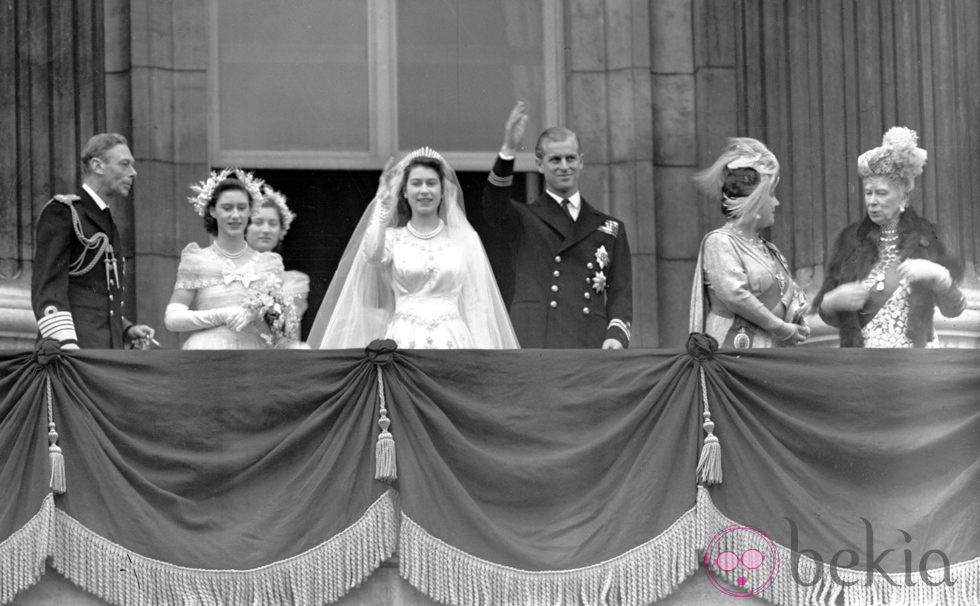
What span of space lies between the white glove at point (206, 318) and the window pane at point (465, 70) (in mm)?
3274

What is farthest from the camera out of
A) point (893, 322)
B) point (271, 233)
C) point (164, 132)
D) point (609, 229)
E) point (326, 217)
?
point (326, 217)

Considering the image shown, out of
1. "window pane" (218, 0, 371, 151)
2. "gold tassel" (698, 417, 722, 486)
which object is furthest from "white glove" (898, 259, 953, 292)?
"window pane" (218, 0, 371, 151)

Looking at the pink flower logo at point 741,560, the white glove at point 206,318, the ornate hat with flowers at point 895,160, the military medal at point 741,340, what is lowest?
the pink flower logo at point 741,560

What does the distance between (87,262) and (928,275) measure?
401cm

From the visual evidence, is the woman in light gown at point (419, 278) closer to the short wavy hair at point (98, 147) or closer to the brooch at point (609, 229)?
the brooch at point (609, 229)

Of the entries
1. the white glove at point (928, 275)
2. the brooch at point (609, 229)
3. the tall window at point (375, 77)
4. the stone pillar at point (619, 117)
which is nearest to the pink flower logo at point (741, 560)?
the white glove at point (928, 275)

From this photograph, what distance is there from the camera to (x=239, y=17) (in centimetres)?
1430

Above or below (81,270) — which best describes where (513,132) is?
above

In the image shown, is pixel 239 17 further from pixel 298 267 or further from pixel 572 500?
pixel 572 500

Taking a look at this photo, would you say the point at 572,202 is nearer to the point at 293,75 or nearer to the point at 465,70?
the point at 465,70

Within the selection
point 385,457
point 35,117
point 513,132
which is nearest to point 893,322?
point 513,132

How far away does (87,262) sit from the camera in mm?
11023

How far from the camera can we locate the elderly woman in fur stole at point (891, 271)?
1099cm

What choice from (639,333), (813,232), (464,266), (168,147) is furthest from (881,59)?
(168,147)
